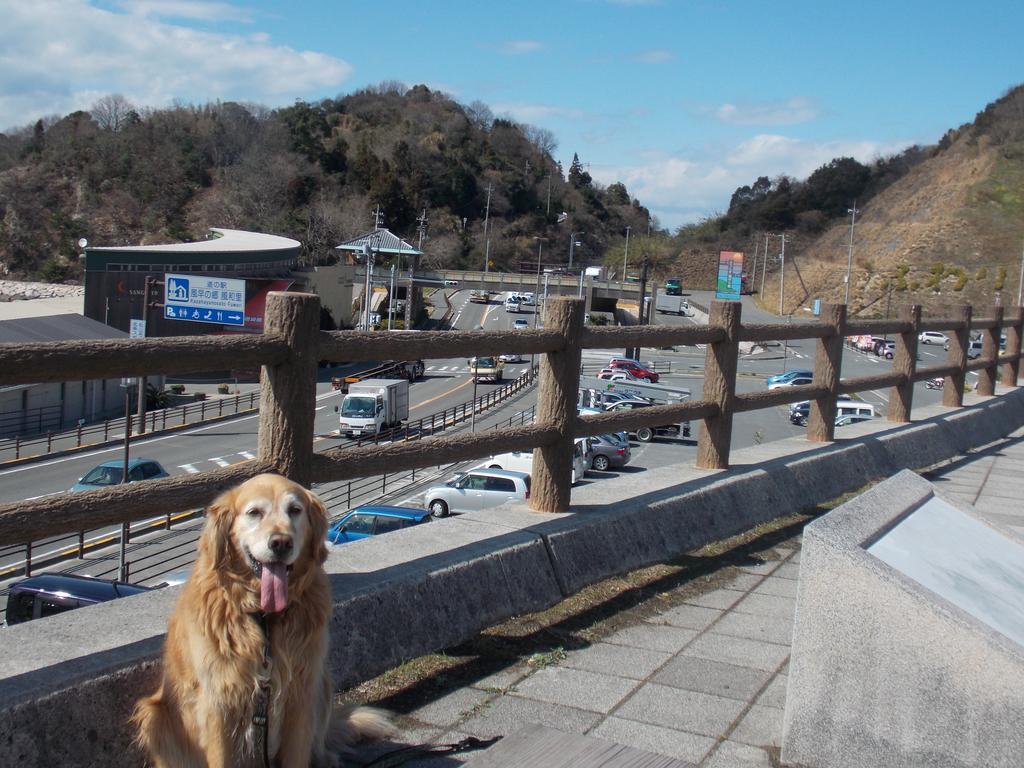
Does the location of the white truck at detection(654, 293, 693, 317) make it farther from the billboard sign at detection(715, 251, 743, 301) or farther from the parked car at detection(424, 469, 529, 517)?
the parked car at detection(424, 469, 529, 517)

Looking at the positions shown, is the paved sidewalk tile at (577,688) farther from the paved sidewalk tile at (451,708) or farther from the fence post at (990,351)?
the fence post at (990,351)

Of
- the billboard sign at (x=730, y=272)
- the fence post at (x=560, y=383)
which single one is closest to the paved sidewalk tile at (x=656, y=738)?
the fence post at (x=560, y=383)

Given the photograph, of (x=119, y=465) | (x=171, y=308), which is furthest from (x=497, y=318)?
(x=119, y=465)

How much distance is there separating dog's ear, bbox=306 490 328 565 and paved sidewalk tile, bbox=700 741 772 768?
1608mm

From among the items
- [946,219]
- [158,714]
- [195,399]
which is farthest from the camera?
[946,219]

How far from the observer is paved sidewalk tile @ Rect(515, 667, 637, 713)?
4.16 meters

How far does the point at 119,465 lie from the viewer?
63.4ft

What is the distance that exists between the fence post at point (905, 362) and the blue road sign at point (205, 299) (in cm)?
4177

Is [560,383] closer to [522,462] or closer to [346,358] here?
[346,358]

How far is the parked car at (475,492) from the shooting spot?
84.3 feet

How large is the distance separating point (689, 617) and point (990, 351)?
33.6ft

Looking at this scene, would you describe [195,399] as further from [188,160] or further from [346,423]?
[188,160]

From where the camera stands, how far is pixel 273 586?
292 cm

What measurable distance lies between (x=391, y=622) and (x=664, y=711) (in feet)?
3.90
